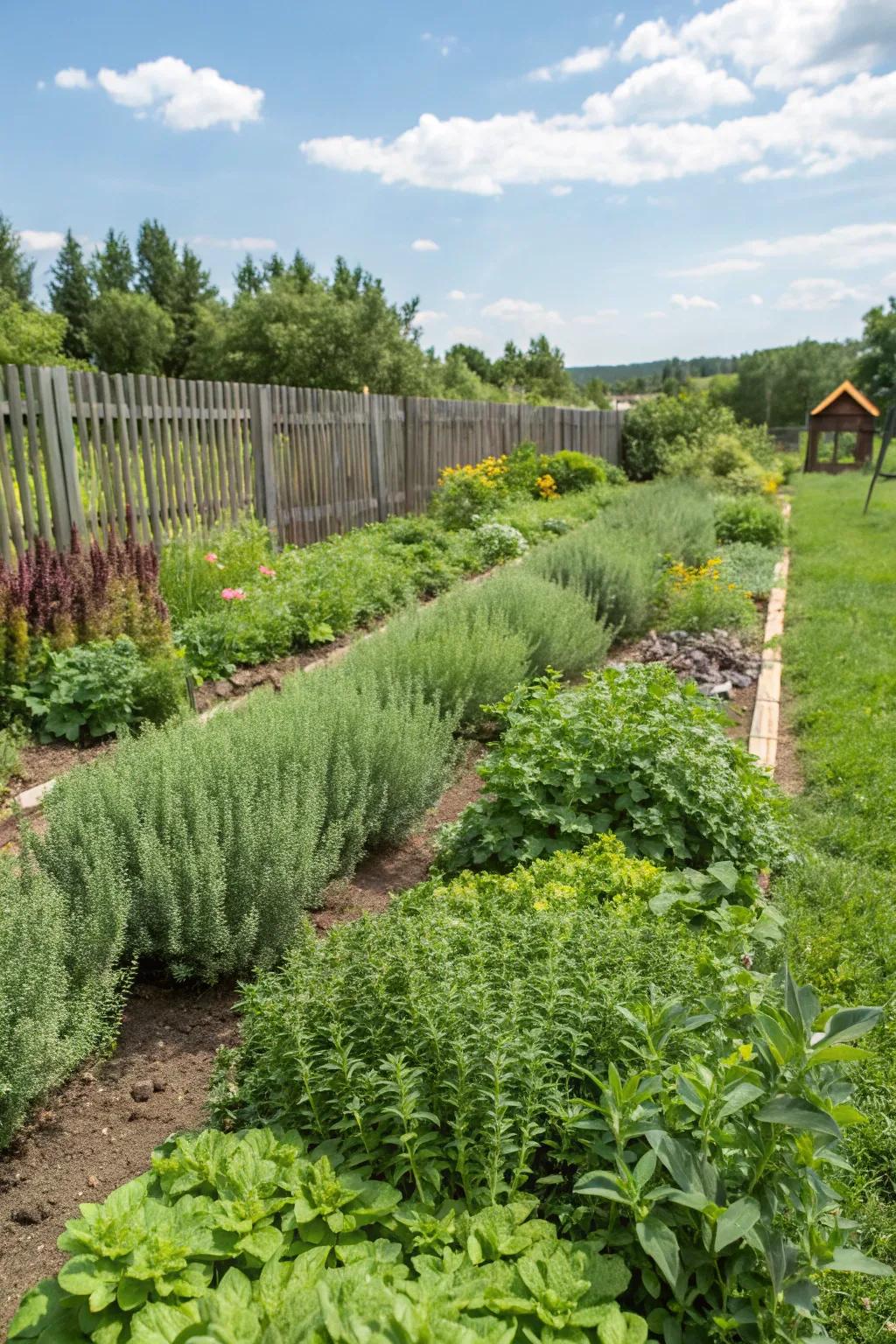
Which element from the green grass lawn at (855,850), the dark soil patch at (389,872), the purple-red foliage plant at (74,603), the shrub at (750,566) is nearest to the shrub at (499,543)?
the shrub at (750,566)

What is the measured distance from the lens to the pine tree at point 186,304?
5138 cm

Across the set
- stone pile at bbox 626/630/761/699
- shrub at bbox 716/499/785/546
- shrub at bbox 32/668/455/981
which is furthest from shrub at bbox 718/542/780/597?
shrub at bbox 32/668/455/981

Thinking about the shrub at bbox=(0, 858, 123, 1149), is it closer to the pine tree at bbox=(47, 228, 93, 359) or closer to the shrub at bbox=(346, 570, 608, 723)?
the shrub at bbox=(346, 570, 608, 723)

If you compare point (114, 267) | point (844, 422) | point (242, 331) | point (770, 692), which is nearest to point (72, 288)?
point (114, 267)

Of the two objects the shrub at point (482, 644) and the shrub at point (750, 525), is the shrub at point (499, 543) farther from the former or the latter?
the shrub at point (482, 644)

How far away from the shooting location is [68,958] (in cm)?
260

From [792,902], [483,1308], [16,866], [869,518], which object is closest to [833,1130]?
[483,1308]

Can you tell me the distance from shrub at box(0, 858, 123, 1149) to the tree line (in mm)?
30299

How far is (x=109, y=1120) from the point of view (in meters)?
2.39

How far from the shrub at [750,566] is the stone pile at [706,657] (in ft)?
4.96

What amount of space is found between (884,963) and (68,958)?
2.74 metres

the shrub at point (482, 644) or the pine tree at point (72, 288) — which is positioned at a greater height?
the pine tree at point (72, 288)

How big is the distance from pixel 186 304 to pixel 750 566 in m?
51.1

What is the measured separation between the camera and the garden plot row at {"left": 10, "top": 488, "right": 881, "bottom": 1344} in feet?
5.09
